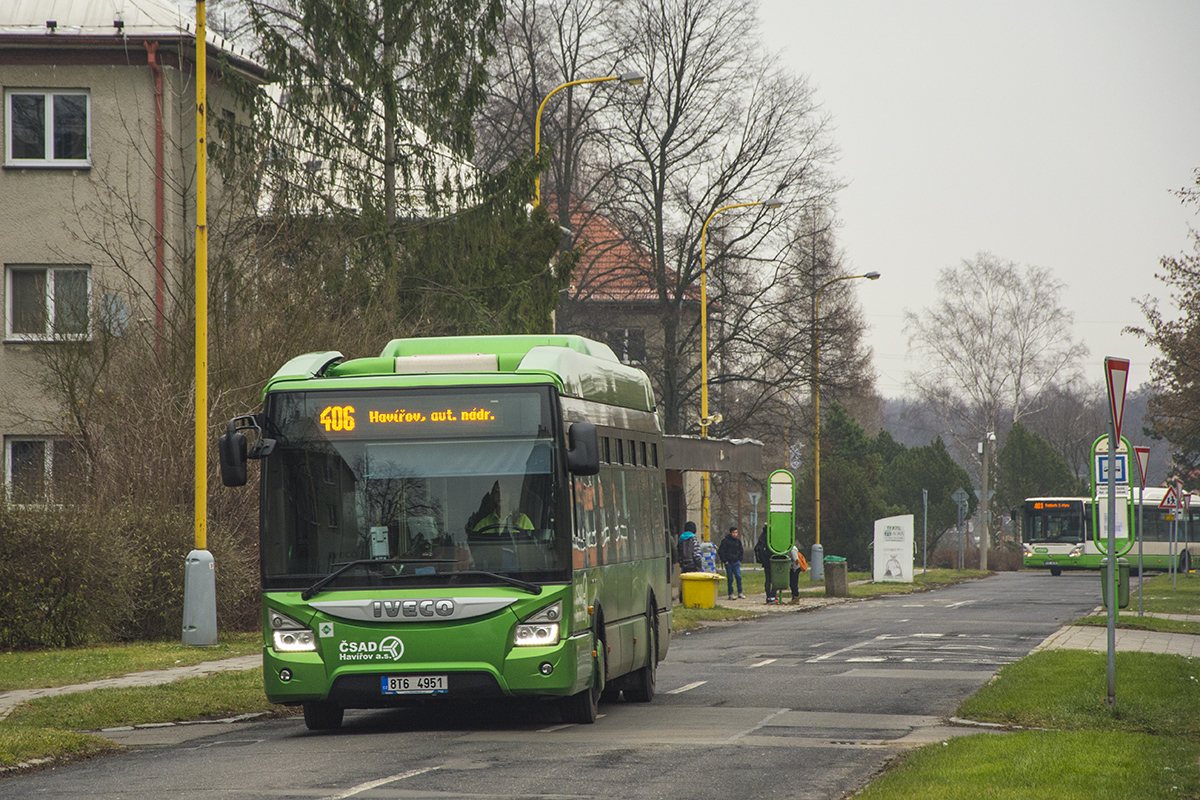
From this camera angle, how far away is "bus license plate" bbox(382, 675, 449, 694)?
37.7 ft

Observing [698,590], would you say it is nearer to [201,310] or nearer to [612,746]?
[201,310]

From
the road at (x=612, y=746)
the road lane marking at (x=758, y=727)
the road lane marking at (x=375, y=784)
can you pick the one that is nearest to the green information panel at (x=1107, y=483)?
the road at (x=612, y=746)

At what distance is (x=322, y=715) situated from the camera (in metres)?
12.5

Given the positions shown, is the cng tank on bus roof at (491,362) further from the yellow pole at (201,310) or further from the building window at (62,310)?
the building window at (62,310)

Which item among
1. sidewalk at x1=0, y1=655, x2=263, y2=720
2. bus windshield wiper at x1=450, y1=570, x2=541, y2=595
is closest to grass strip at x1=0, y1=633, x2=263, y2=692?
sidewalk at x1=0, y1=655, x2=263, y2=720

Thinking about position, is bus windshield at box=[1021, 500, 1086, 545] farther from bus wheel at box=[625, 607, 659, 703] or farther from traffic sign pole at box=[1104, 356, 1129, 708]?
traffic sign pole at box=[1104, 356, 1129, 708]

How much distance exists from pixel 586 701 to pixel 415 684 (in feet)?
5.28

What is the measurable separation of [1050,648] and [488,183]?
46.3ft

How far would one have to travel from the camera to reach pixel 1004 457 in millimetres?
82312

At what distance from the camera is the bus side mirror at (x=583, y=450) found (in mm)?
11500

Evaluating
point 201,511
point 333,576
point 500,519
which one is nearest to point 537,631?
point 500,519

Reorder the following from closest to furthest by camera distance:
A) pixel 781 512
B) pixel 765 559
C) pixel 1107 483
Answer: pixel 1107 483
pixel 781 512
pixel 765 559

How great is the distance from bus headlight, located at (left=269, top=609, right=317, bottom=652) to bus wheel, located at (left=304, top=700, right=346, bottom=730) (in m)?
0.72

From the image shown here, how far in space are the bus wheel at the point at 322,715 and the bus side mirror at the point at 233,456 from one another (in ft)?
6.18
